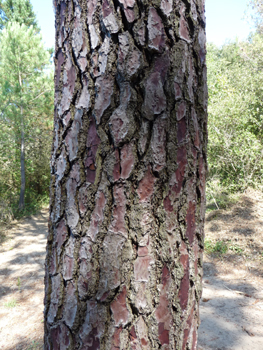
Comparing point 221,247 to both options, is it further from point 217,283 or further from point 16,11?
point 16,11

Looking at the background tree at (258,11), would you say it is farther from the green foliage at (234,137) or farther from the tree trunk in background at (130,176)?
the tree trunk in background at (130,176)

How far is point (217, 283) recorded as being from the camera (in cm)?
357

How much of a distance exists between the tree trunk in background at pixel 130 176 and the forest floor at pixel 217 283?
1.57m

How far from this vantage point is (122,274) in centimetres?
89

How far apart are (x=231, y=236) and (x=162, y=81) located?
14.5 ft

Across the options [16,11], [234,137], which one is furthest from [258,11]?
[16,11]

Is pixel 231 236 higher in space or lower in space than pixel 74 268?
lower

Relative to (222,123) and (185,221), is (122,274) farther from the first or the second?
(222,123)

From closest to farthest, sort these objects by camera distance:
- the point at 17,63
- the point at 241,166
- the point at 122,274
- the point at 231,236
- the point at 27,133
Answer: the point at 122,274 → the point at 231,236 → the point at 241,166 → the point at 17,63 → the point at 27,133

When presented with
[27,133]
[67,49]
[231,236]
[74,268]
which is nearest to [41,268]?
[231,236]

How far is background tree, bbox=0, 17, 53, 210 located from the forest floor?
366 cm

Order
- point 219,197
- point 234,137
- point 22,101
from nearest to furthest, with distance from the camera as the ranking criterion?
point 219,197
point 234,137
point 22,101

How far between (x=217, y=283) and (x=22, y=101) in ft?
23.7

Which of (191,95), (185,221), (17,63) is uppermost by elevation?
(17,63)
